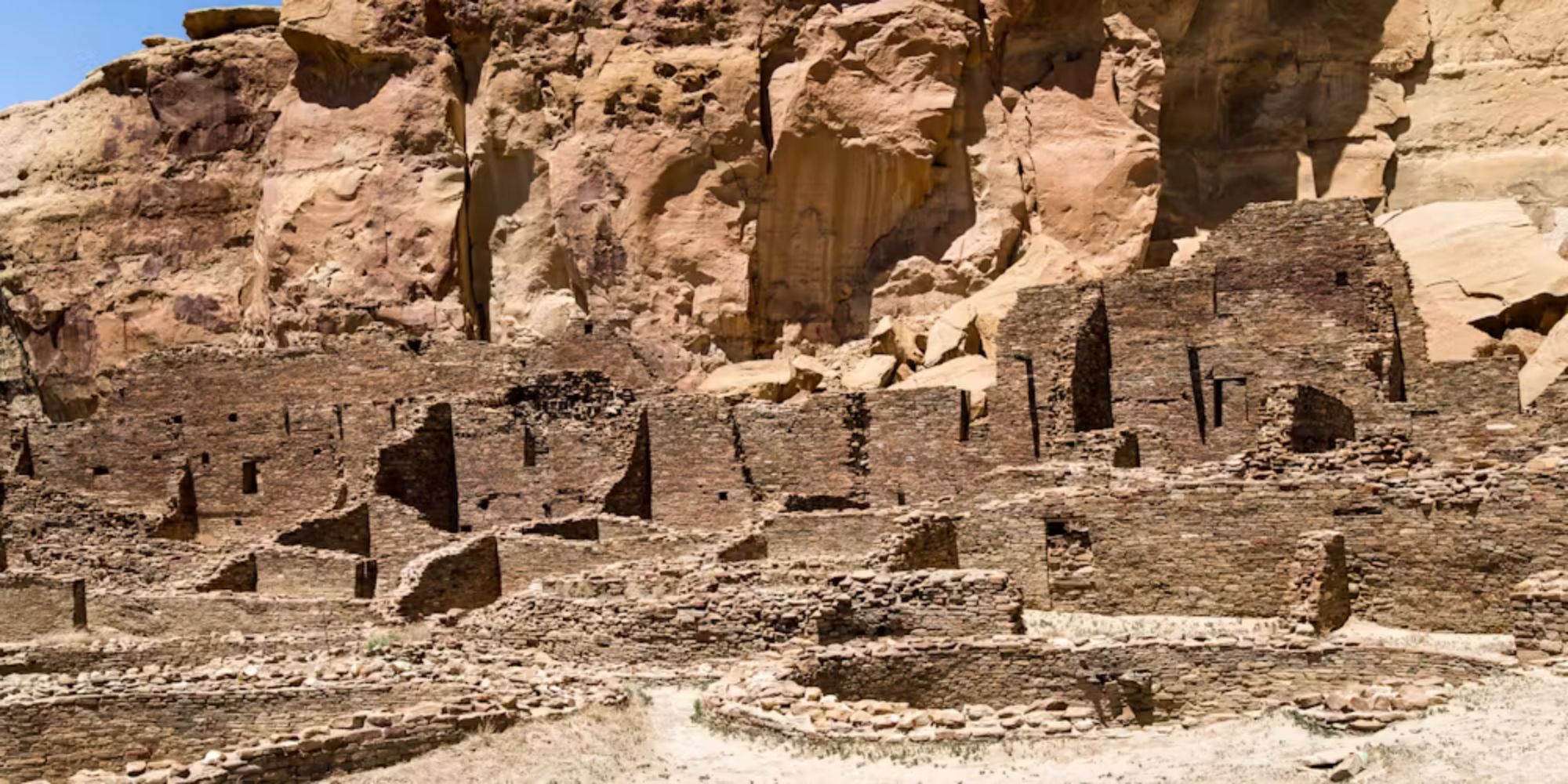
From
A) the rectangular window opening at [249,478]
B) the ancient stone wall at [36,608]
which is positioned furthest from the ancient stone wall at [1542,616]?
the rectangular window opening at [249,478]

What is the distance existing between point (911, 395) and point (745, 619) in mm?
9102

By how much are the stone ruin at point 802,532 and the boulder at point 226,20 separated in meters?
13.3

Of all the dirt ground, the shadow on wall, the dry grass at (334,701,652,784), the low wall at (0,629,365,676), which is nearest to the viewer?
the dirt ground

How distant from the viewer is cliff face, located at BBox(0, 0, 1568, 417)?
33.4 m

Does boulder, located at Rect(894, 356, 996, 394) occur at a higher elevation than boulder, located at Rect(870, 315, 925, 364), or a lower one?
lower

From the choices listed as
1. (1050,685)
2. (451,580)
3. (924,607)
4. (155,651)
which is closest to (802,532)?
(451,580)

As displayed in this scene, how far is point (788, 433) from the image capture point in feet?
90.1

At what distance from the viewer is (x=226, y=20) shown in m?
44.1

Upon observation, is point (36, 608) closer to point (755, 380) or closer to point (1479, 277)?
point (755, 380)

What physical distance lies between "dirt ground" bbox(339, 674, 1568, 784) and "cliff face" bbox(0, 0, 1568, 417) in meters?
16.7

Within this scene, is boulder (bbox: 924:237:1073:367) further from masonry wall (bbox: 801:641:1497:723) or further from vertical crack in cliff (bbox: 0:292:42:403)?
vertical crack in cliff (bbox: 0:292:42:403)

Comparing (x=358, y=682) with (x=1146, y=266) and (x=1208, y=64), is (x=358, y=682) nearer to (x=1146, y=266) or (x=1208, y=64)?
(x=1146, y=266)

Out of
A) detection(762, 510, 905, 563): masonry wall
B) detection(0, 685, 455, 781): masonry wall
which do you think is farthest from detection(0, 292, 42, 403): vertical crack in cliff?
detection(0, 685, 455, 781): masonry wall

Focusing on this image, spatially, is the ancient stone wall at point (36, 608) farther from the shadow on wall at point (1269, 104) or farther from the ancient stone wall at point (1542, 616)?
the shadow on wall at point (1269, 104)
